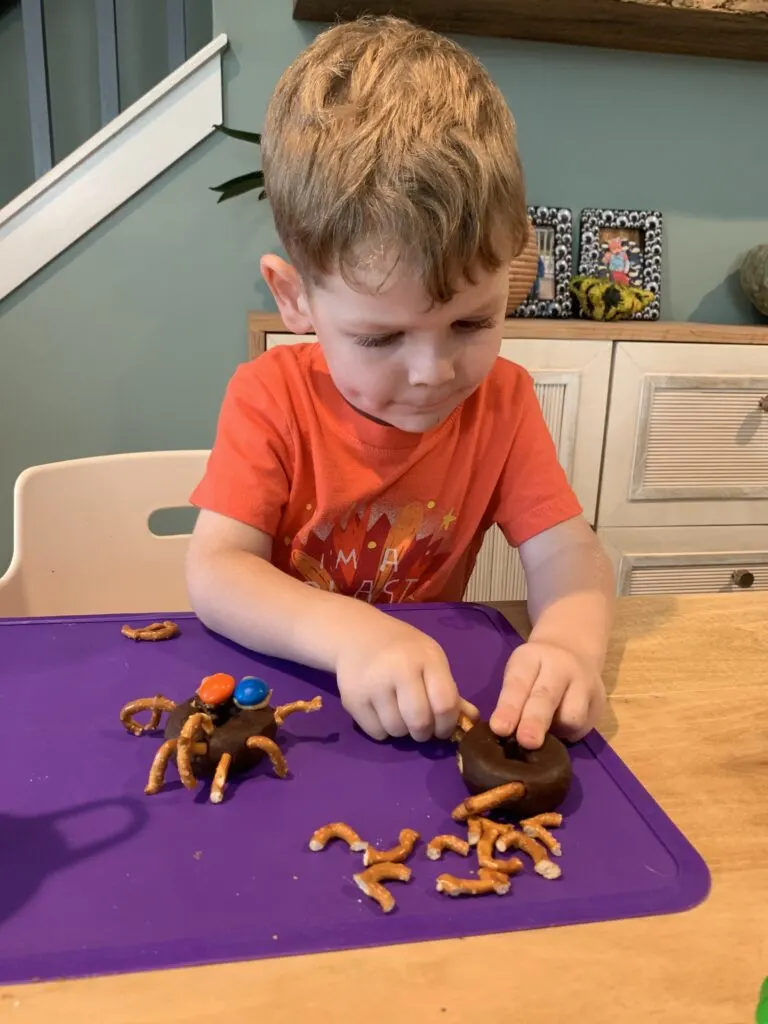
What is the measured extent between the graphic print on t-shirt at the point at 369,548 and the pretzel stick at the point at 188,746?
351 millimetres

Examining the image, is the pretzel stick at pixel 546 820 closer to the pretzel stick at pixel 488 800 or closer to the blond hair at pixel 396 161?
the pretzel stick at pixel 488 800

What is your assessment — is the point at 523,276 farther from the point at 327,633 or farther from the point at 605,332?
the point at 327,633

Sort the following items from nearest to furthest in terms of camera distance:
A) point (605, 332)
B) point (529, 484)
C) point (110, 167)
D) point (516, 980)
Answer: point (516, 980)
point (529, 484)
point (605, 332)
point (110, 167)

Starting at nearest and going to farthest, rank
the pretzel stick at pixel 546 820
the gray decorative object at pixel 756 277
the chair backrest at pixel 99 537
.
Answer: the pretzel stick at pixel 546 820, the chair backrest at pixel 99 537, the gray decorative object at pixel 756 277

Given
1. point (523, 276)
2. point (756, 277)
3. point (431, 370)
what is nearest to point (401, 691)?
point (431, 370)

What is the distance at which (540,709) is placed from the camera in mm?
493

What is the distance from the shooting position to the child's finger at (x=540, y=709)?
468mm

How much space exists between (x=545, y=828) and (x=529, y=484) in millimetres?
427

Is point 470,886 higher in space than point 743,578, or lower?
higher

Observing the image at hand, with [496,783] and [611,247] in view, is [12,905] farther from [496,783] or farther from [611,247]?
[611,247]

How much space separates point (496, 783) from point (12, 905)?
0.23 m

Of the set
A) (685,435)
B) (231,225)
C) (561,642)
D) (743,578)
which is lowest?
(743,578)

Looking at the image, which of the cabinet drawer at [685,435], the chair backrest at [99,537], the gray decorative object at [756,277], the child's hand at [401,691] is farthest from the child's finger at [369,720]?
the gray decorative object at [756,277]

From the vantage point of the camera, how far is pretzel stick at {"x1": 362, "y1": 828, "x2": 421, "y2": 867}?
38 centimetres
